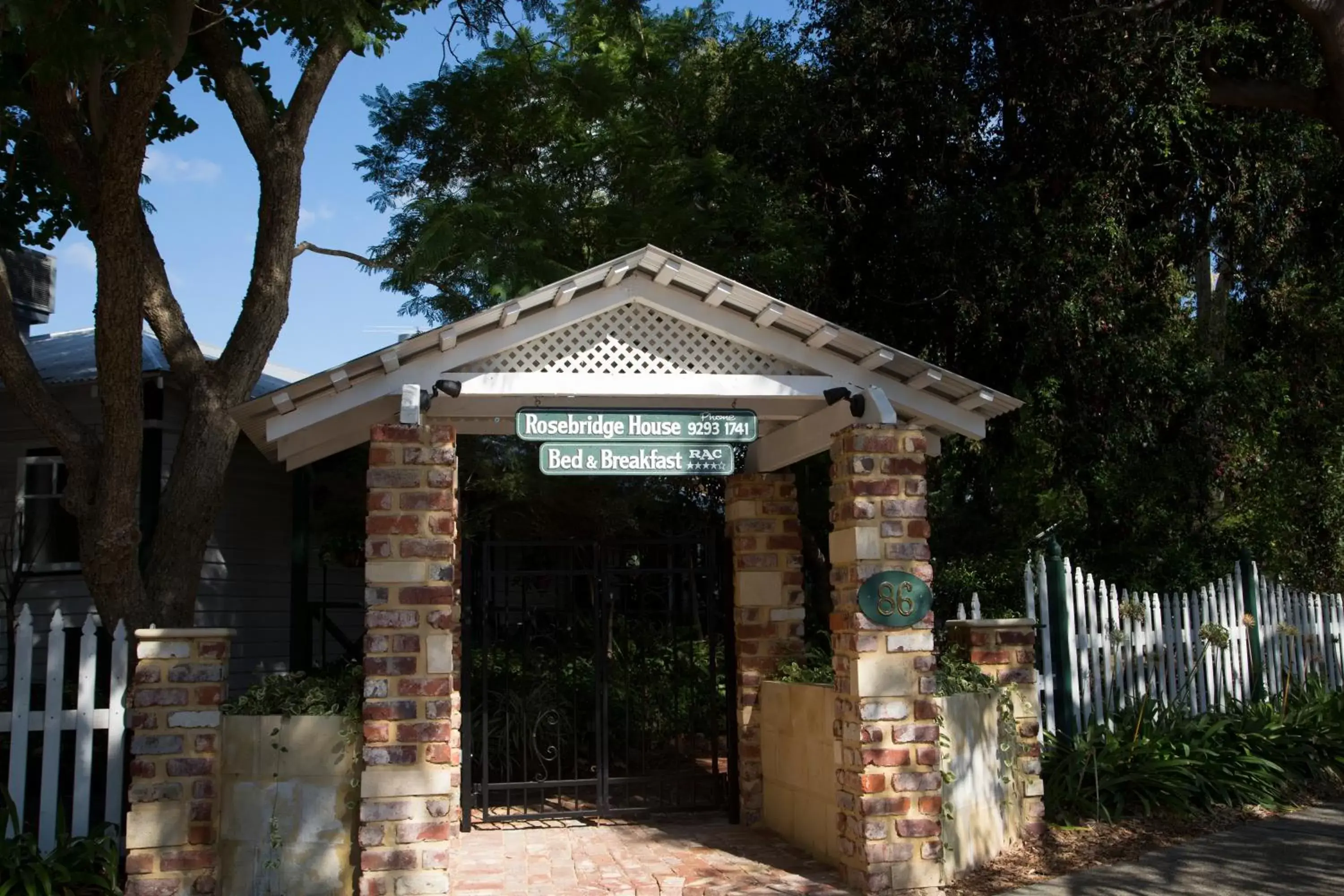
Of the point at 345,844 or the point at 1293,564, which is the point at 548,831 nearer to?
the point at 345,844

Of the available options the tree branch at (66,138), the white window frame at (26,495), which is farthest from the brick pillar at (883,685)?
the white window frame at (26,495)

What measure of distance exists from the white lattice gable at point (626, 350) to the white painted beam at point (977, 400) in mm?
1318

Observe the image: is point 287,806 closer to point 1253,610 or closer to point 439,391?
point 439,391

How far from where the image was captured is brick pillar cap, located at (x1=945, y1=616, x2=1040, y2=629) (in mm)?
7719

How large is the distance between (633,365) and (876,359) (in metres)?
1.45

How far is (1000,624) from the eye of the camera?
773 centimetres

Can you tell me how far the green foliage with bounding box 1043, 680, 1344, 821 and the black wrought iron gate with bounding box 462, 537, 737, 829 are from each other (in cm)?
238

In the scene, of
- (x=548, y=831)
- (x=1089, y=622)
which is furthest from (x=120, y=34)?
(x=1089, y=622)

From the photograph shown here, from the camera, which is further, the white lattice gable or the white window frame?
the white window frame

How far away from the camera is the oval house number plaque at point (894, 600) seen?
6789mm

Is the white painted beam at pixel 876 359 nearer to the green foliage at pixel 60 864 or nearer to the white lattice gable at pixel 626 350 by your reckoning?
the white lattice gable at pixel 626 350

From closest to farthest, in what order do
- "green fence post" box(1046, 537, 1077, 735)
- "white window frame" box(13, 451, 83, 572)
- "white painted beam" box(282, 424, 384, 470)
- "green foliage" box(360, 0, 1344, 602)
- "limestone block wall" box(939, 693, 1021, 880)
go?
"limestone block wall" box(939, 693, 1021, 880) < "white painted beam" box(282, 424, 384, 470) < "green fence post" box(1046, 537, 1077, 735) < "green foliage" box(360, 0, 1344, 602) < "white window frame" box(13, 451, 83, 572)

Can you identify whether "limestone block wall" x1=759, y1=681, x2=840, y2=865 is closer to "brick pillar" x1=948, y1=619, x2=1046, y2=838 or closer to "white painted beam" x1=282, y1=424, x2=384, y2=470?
"brick pillar" x1=948, y1=619, x2=1046, y2=838

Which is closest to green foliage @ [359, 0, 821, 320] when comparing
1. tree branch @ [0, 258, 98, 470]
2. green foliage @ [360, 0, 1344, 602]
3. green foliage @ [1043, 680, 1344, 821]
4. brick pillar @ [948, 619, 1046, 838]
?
green foliage @ [360, 0, 1344, 602]
